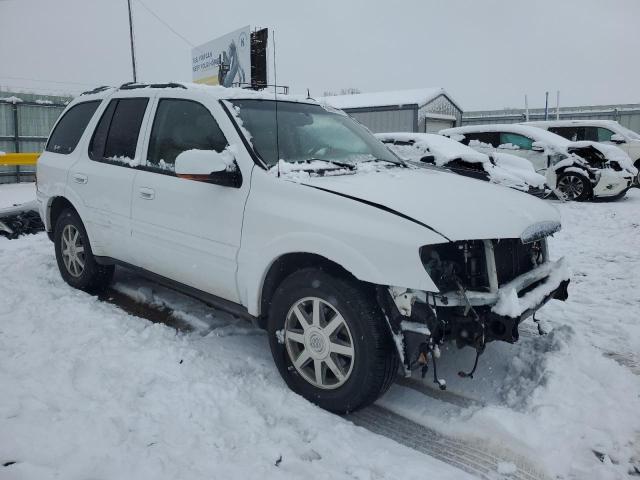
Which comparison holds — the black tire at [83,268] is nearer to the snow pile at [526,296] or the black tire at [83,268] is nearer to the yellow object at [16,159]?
the snow pile at [526,296]

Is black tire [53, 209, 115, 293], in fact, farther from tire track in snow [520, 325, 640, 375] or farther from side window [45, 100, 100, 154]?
tire track in snow [520, 325, 640, 375]

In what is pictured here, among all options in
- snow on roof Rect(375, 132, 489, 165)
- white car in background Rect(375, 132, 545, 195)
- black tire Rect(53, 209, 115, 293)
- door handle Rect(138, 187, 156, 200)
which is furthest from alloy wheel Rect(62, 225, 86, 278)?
snow on roof Rect(375, 132, 489, 165)

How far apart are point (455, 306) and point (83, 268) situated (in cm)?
354

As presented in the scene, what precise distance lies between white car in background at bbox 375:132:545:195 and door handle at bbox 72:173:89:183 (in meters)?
5.35

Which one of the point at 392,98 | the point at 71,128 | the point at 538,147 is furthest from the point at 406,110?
the point at 71,128

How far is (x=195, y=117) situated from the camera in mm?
3637

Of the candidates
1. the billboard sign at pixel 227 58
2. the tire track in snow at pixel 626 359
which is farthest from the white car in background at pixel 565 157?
the tire track in snow at pixel 626 359

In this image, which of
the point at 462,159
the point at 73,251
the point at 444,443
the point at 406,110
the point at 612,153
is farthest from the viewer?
the point at 406,110

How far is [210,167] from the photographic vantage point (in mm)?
3037

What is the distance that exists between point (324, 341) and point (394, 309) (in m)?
0.48

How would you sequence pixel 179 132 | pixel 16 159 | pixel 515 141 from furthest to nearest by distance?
pixel 515 141 < pixel 16 159 < pixel 179 132

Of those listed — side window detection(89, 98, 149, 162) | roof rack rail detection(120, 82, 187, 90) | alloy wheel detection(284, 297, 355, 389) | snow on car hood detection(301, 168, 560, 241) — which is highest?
roof rack rail detection(120, 82, 187, 90)

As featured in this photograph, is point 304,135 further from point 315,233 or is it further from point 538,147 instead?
point 538,147

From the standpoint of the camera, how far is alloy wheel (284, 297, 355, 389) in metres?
2.80
